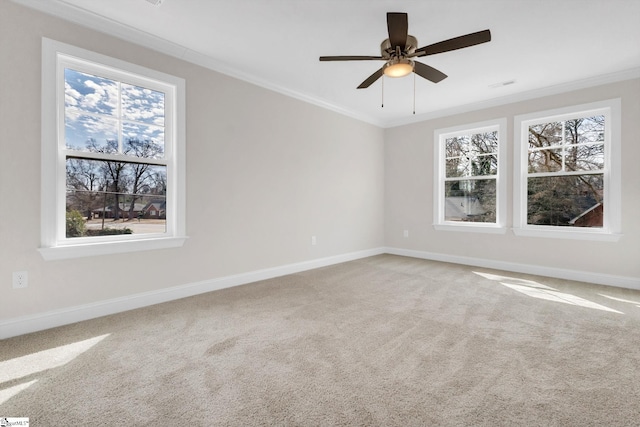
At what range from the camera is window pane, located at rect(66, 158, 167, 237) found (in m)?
2.65

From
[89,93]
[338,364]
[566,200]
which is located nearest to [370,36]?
[89,93]

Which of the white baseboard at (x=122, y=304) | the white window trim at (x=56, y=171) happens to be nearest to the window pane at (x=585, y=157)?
the white baseboard at (x=122, y=304)

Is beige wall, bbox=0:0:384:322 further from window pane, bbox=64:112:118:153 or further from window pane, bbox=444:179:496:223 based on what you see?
window pane, bbox=444:179:496:223

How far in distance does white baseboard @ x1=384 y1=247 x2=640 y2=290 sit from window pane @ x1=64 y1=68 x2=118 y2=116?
5077 mm

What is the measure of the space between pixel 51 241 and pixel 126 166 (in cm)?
91

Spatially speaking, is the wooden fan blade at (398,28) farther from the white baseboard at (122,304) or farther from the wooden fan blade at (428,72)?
the white baseboard at (122,304)

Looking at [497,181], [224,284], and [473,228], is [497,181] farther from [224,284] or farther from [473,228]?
[224,284]

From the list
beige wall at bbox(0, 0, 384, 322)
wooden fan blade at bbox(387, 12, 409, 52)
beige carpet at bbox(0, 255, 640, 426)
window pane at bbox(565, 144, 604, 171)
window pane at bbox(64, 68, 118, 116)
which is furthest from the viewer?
window pane at bbox(565, 144, 604, 171)

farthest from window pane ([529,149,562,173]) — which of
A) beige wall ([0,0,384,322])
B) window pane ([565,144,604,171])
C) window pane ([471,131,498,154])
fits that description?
beige wall ([0,0,384,322])

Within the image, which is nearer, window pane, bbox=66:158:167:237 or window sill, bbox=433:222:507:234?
window pane, bbox=66:158:167:237

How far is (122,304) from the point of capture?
2803 millimetres

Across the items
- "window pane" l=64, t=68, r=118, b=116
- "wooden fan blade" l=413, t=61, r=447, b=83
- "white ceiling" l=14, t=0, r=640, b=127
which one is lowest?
"window pane" l=64, t=68, r=118, b=116

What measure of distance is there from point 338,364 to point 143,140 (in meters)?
2.83

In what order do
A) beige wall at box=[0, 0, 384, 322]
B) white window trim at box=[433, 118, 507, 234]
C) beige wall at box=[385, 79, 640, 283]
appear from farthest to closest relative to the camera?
white window trim at box=[433, 118, 507, 234], beige wall at box=[385, 79, 640, 283], beige wall at box=[0, 0, 384, 322]
